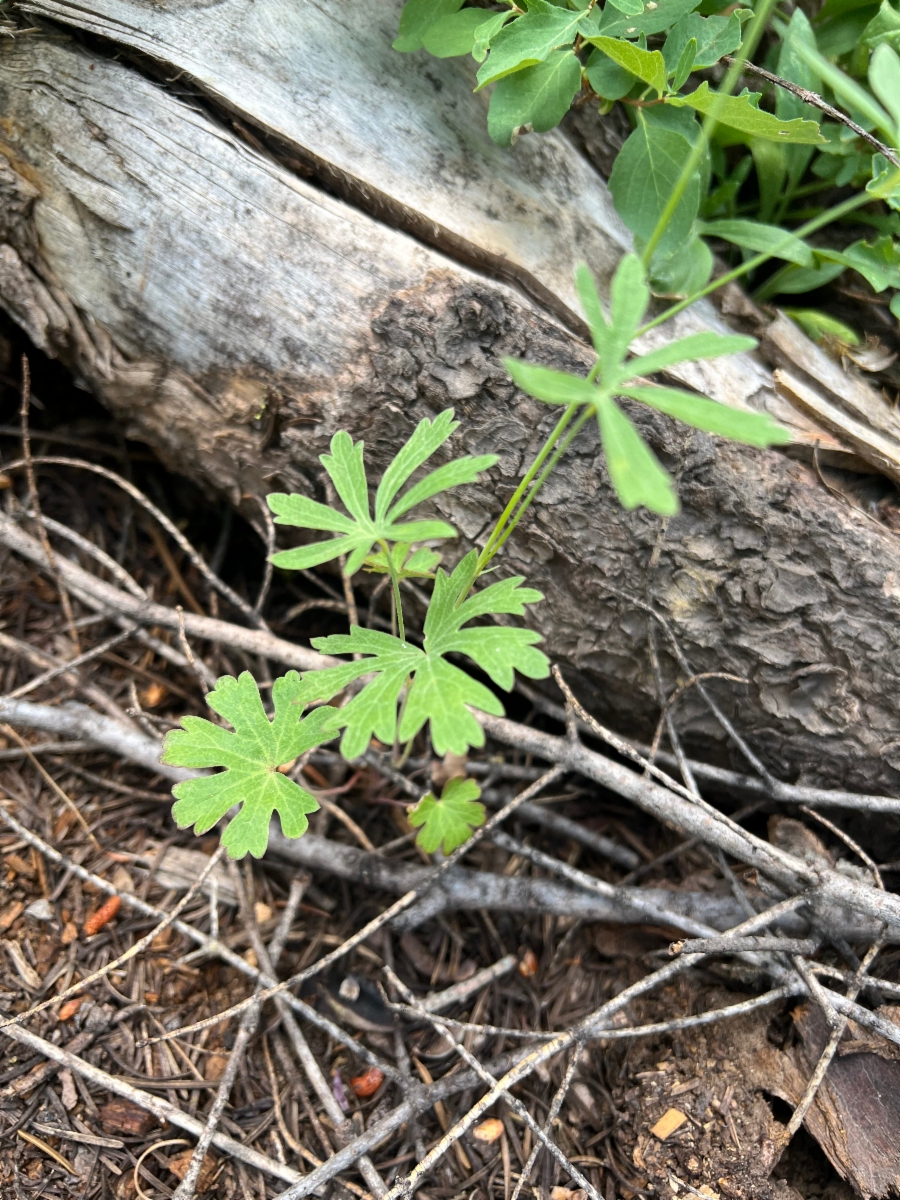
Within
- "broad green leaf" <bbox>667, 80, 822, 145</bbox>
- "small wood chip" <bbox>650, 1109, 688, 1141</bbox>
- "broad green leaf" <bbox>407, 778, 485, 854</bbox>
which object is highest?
"broad green leaf" <bbox>667, 80, 822, 145</bbox>

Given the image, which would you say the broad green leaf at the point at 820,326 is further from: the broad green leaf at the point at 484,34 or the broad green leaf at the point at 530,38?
the broad green leaf at the point at 484,34

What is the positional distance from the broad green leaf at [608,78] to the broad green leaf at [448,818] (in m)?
1.73

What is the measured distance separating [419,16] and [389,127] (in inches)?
9.8

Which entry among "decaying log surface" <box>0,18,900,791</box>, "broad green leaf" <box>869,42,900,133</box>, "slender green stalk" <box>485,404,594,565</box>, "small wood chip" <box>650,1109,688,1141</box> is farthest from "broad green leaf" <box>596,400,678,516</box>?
"small wood chip" <box>650,1109,688,1141</box>

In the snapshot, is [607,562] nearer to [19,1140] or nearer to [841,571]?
[841,571]

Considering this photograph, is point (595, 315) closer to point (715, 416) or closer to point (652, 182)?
point (715, 416)

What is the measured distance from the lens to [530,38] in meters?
1.79

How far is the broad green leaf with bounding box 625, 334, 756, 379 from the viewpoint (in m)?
1.24

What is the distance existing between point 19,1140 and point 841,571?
2328 millimetres

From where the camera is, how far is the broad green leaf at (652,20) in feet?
5.93

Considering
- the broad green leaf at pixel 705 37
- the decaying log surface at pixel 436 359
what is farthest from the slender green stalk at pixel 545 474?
the broad green leaf at pixel 705 37

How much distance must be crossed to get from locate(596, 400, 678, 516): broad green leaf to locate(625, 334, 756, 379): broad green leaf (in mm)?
138

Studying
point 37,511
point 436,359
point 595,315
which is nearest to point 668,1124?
point 595,315

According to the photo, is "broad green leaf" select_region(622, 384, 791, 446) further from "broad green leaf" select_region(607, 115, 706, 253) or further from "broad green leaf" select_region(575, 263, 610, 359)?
"broad green leaf" select_region(607, 115, 706, 253)
